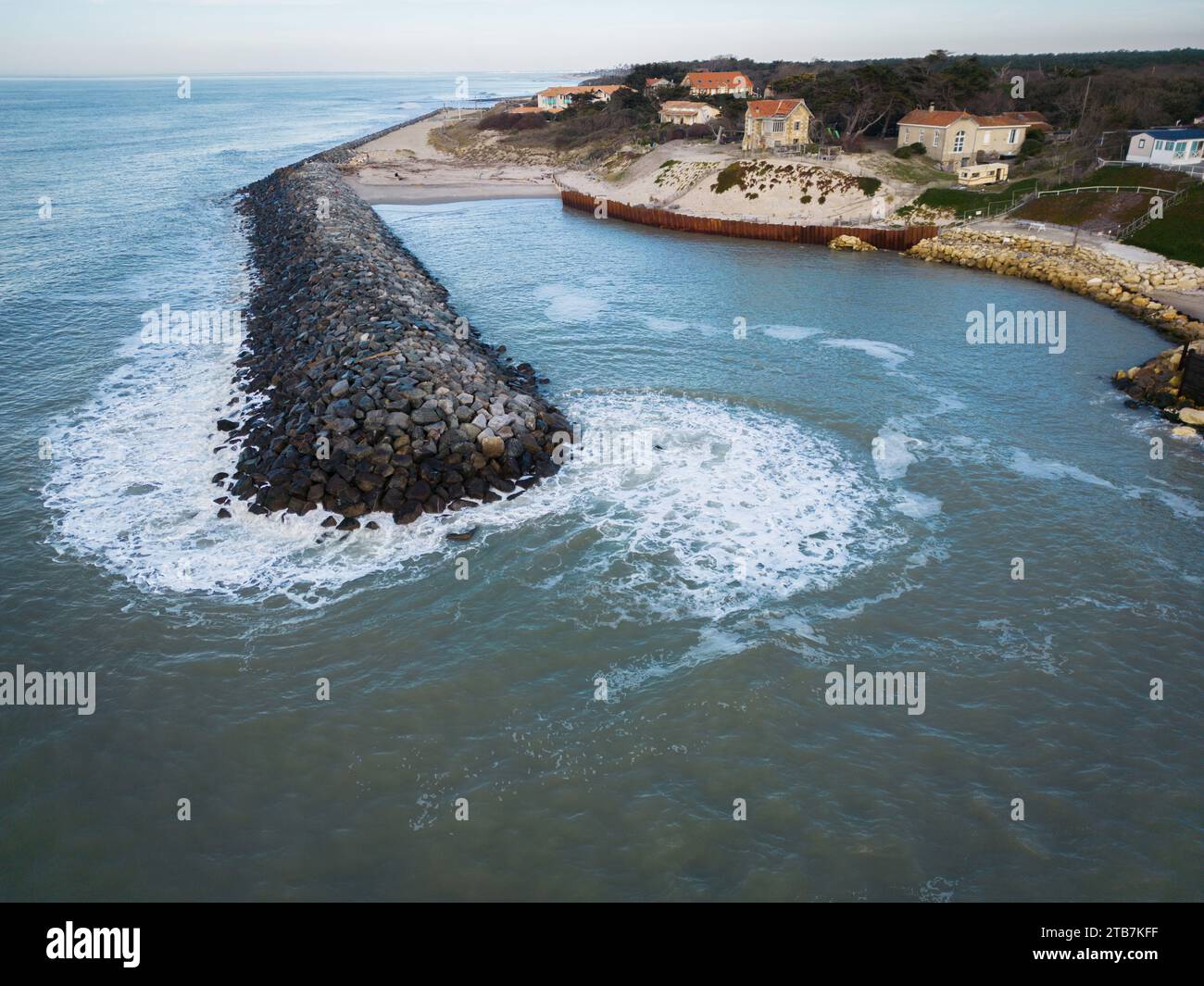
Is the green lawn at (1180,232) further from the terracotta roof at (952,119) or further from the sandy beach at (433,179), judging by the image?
the sandy beach at (433,179)

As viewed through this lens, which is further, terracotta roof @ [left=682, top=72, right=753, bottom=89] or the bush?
the bush

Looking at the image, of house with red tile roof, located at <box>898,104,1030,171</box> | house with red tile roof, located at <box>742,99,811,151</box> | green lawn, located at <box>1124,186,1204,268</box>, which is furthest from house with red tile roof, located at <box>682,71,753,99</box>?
green lawn, located at <box>1124,186,1204,268</box>

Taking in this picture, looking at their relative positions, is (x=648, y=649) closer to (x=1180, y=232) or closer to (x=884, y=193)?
(x=1180, y=232)

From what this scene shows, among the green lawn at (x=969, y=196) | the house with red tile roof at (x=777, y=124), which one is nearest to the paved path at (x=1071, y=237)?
the green lawn at (x=969, y=196)

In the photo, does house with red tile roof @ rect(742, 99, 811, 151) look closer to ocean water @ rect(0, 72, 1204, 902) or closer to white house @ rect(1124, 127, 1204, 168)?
white house @ rect(1124, 127, 1204, 168)

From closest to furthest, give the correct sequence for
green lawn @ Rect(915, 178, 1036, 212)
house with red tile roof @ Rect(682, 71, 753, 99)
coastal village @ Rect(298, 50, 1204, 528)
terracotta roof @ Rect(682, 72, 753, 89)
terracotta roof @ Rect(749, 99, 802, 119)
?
1. coastal village @ Rect(298, 50, 1204, 528)
2. green lawn @ Rect(915, 178, 1036, 212)
3. terracotta roof @ Rect(749, 99, 802, 119)
4. house with red tile roof @ Rect(682, 71, 753, 99)
5. terracotta roof @ Rect(682, 72, 753, 89)

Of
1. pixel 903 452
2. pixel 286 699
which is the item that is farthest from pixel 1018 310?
pixel 286 699
